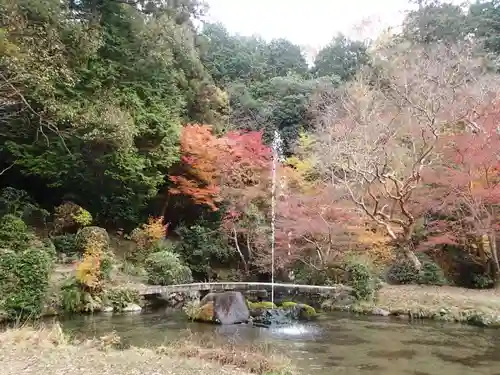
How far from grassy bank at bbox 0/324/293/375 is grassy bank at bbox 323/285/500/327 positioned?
6460 mm

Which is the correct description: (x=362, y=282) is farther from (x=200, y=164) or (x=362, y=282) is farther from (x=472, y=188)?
(x=200, y=164)

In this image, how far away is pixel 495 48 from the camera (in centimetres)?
2484

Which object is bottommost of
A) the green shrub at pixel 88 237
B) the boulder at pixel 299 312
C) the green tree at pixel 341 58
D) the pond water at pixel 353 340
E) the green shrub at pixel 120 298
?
the pond water at pixel 353 340

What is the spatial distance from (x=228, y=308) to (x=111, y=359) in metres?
5.42

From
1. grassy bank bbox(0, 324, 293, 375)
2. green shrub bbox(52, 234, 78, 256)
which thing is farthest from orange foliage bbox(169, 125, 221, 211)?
grassy bank bbox(0, 324, 293, 375)

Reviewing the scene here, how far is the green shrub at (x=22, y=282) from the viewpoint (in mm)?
9219

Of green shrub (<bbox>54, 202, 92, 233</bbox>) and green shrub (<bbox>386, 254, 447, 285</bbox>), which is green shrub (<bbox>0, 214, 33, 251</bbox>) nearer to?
green shrub (<bbox>54, 202, 92, 233</bbox>)

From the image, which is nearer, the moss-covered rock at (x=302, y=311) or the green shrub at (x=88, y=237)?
the moss-covered rock at (x=302, y=311)

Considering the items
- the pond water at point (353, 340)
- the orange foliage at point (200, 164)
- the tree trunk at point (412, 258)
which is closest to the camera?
the pond water at point (353, 340)

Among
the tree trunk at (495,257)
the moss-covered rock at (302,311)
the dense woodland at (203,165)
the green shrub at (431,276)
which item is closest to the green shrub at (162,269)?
the dense woodland at (203,165)

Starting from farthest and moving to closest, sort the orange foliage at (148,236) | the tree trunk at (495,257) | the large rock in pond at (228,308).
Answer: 1. the orange foliage at (148,236)
2. the tree trunk at (495,257)
3. the large rock in pond at (228,308)

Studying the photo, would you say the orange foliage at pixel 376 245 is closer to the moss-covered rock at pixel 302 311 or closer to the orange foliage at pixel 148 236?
the moss-covered rock at pixel 302 311

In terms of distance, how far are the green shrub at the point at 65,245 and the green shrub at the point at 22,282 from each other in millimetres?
4844

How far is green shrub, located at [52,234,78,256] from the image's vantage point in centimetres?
1454
